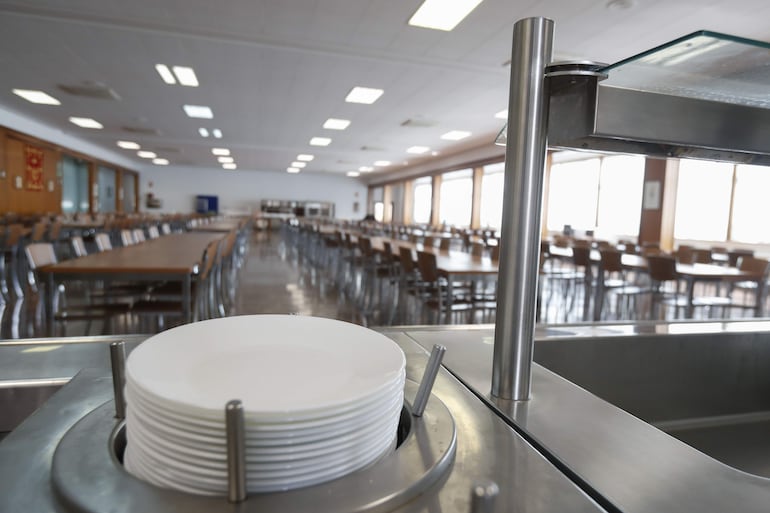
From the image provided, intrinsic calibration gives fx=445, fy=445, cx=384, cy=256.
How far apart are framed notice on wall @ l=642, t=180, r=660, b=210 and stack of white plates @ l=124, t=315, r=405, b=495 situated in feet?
26.8

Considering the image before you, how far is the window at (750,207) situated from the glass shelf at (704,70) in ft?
29.1

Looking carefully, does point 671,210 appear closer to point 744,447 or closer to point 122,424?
point 744,447

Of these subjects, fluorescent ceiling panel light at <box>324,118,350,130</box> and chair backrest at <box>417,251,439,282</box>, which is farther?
fluorescent ceiling panel light at <box>324,118,350,130</box>

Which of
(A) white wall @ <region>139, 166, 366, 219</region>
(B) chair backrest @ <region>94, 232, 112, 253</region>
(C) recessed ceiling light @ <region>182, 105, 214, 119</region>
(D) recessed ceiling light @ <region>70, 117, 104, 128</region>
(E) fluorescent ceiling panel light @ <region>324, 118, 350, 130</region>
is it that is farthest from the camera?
(A) white wall @ <region>139, 166, 366, 219</region>

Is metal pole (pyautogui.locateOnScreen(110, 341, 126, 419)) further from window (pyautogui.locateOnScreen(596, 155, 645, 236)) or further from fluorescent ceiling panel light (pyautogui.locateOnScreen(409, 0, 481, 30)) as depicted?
window (pyautogui.locateOnScreen(596, 155, 645, 236))

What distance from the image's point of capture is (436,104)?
7.38 meters

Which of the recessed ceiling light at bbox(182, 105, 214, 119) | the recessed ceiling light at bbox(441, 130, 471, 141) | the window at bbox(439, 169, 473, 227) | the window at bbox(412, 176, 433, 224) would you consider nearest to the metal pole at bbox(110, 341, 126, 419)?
the recessed ceiling light at bbox(182, 105, 214, 119)

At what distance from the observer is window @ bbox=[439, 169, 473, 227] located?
1770 cm

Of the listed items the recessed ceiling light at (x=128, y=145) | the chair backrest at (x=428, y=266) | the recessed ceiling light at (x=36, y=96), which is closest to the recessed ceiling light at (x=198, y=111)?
the recessed ceiling light at (x=36, y=96)

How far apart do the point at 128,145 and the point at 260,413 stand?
14919 millimetres

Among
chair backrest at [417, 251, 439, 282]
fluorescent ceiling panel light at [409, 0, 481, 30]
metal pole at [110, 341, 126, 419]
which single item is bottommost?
chair backrest at [417, 251, 439, 282]

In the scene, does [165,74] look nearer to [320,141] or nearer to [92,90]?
[92,90]

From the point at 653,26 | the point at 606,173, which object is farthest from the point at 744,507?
the point at 606,173

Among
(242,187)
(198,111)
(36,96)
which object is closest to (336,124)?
(198,111)
